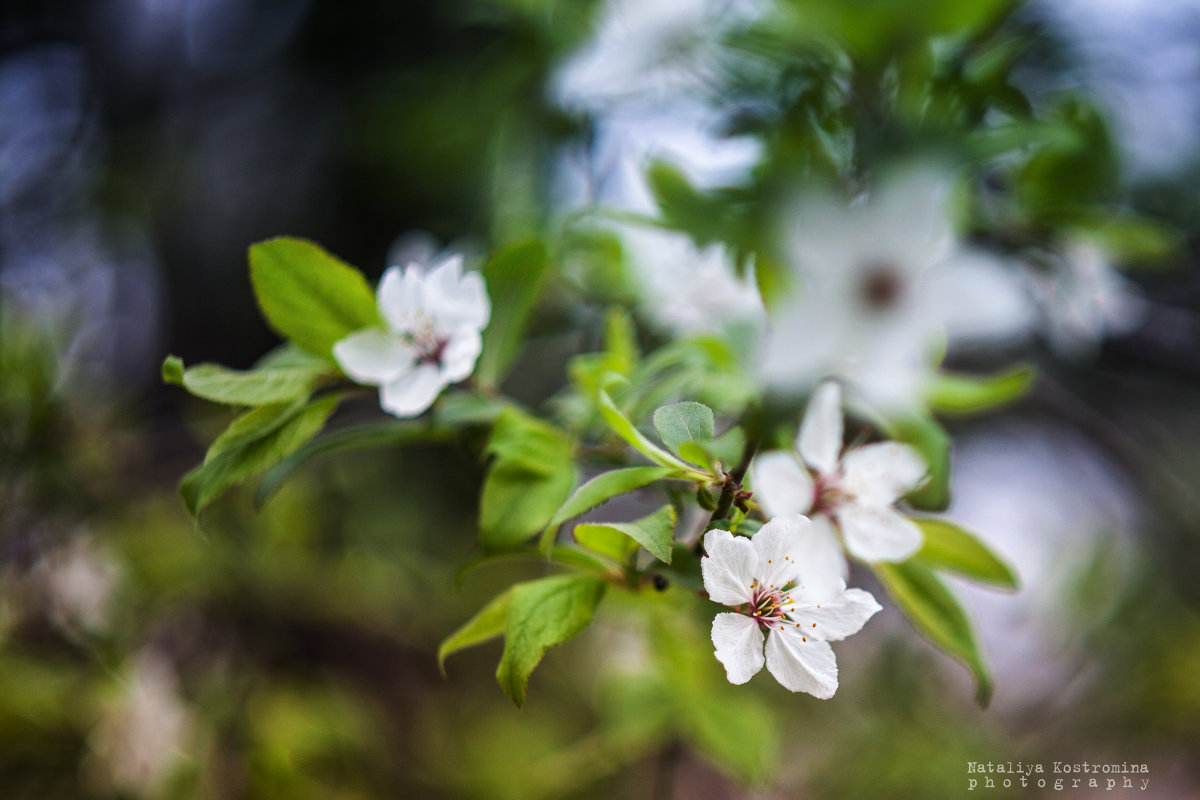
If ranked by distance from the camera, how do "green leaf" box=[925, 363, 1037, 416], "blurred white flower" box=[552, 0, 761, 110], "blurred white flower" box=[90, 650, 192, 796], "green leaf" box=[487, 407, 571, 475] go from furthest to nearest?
"blurred white flower" box=[90, 650, 192, 796] < "blurred white flower" box=[552, 0, 761, 110] < "green leaf" box=[925, 363, 1037, 416] < "green leaf" box=[487, 407, 571, 475]

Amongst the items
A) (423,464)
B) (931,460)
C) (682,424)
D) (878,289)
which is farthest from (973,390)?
(423,464)

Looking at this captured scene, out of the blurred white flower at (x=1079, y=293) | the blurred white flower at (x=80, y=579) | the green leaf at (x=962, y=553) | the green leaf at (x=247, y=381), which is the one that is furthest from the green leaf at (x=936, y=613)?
the blurred white flower at (x=80, y=579)

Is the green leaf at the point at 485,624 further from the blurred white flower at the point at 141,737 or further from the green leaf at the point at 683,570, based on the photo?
the blurred white flower at the point at 141,737

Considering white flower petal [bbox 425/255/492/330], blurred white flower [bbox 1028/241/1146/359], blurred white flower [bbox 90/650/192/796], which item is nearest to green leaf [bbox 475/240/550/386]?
white flower petal [bbox 425/255/492/330]

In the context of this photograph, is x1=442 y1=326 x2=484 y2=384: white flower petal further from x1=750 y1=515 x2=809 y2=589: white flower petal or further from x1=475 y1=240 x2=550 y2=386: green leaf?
x1=750 y1=515 x2=809 y2=589: white flower petal

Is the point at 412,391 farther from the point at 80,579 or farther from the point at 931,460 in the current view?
the point at 80,579

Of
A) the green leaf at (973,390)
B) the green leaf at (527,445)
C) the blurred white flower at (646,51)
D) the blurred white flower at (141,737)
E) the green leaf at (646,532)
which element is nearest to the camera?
the green leaf at (646,532)
